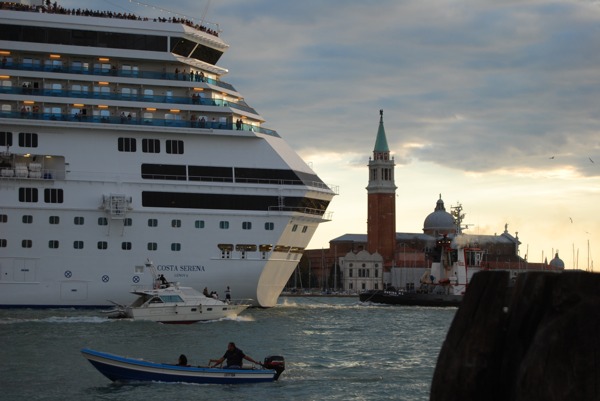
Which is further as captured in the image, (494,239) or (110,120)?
(494,239)

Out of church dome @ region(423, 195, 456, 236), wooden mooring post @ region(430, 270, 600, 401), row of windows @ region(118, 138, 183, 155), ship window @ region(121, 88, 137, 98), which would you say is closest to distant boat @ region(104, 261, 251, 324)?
row of windows @ region(118, 138, 183, 155)

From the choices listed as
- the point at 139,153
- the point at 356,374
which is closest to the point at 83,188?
the point at 139,153

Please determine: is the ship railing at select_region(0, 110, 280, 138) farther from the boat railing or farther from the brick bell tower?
the brick bell tower

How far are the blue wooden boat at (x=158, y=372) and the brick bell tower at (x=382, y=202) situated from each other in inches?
5102

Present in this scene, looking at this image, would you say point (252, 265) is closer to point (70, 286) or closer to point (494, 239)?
point (70, 286)

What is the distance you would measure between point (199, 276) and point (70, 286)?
5844 mm

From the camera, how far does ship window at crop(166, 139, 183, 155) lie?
50094 mm

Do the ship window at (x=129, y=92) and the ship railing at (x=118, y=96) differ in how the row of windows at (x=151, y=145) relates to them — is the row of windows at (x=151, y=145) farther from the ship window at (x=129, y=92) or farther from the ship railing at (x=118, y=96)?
the ship window at (x=129, y=92)

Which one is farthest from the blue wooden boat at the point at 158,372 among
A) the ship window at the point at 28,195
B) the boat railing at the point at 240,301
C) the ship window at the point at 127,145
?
the ship window at the point at 127,145

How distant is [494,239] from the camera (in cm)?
15888

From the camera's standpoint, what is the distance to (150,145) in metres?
50.0

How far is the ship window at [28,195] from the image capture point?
47.6m

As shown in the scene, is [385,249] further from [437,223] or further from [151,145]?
[151,145]

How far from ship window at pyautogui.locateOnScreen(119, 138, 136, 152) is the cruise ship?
5 cm
